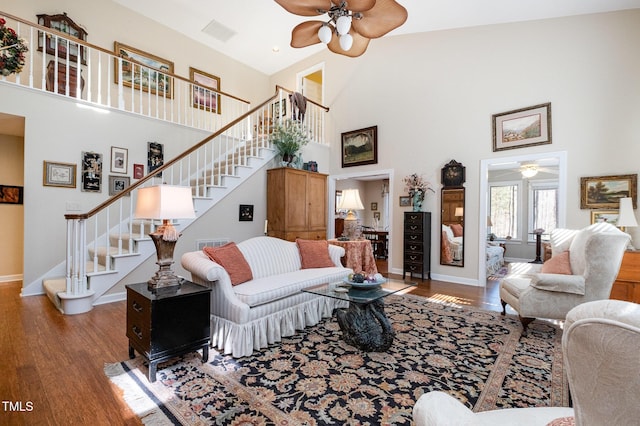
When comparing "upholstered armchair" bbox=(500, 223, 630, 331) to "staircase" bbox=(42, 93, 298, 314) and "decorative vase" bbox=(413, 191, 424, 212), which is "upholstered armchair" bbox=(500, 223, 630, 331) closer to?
"decorative vase" bbox=(413, 191, 424, 212)

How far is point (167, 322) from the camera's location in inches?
86.7

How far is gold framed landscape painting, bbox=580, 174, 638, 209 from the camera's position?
12.8 feet

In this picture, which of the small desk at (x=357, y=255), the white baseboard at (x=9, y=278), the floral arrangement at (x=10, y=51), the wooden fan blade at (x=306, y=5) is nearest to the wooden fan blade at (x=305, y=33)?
the wooden fan blade at (x=306, y=5)

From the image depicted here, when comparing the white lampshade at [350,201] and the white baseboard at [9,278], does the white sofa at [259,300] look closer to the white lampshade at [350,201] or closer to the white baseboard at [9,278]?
the white lampshade at [350,201]

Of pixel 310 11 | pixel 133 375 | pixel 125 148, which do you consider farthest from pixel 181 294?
pixel 125 148

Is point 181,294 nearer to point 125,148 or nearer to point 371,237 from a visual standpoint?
point 125,148

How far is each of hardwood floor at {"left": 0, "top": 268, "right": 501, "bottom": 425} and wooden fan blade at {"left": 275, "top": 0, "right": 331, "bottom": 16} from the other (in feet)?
11.7

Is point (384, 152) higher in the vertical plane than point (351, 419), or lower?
higher

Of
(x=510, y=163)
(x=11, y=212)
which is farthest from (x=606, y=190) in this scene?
(x=11, y=212)

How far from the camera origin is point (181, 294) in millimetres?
2252

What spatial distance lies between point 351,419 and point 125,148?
5.24 metres

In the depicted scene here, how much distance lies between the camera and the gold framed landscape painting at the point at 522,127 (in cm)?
452

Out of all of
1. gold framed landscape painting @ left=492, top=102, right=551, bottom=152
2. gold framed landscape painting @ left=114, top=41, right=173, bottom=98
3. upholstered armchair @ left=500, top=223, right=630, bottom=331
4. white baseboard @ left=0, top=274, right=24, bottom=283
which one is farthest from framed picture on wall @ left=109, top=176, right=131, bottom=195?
gold framed landscape painting @ left=492, top=102, right=551, bottom=152

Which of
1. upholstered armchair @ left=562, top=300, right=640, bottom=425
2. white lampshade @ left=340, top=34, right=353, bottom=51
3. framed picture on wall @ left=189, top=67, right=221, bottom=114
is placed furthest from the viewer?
framed picture on wall @ left=189, top=67, right=221, bottom=114
